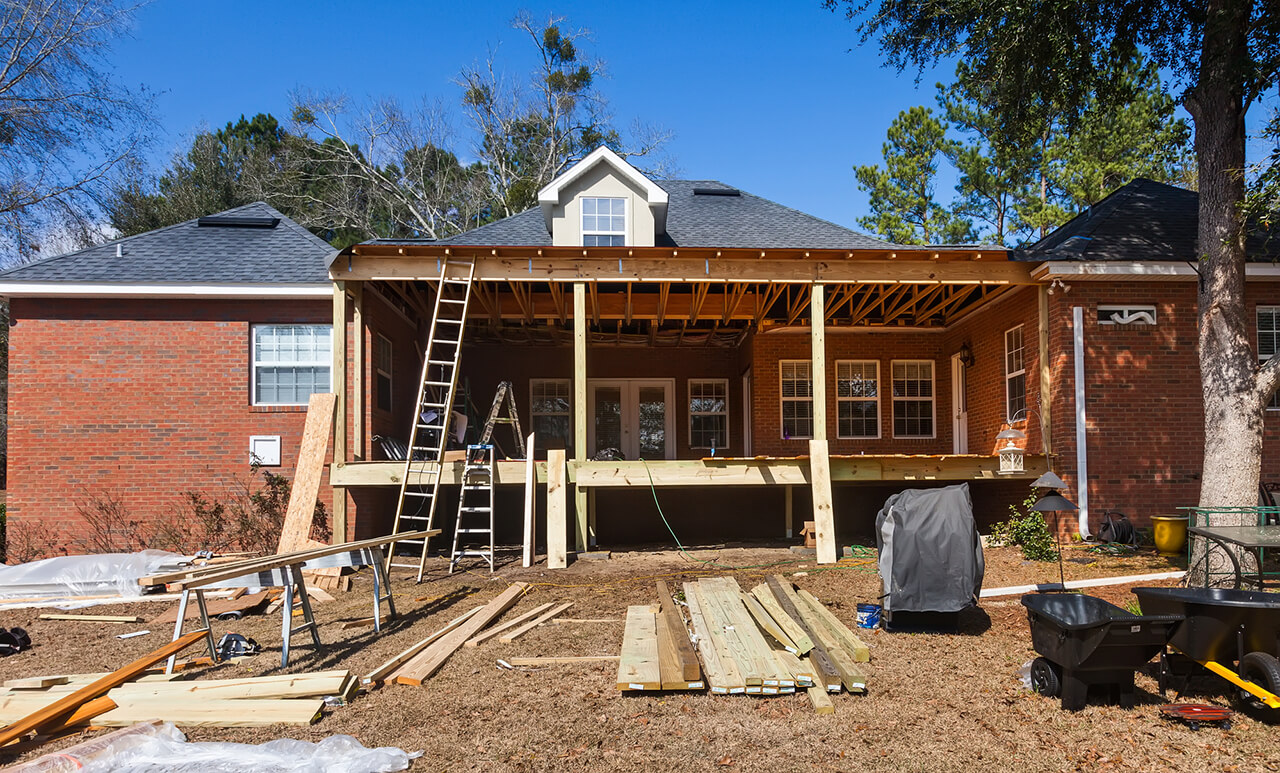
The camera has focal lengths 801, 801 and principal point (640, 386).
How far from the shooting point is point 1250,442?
867cm

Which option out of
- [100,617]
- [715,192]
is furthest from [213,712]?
[715,192]

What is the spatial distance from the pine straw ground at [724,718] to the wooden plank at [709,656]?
0.07 metres

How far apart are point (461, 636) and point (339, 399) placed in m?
5.69

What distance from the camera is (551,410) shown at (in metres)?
18.6

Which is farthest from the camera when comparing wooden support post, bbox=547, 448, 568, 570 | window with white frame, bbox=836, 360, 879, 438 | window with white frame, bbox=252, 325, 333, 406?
window with white frame, bbox=836, 360, 879, 438

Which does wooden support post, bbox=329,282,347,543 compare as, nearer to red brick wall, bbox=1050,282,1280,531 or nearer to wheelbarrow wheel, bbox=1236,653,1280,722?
wheelbarrow wheel, bbox=1236,653,1280,722

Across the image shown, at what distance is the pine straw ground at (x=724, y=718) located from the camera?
443cm

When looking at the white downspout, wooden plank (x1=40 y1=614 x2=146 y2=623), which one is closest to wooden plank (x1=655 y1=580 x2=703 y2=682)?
wooden plank (x1=40 y1=614 x2=146 y2=623)

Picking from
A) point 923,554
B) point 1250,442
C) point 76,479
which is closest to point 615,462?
point 923,554

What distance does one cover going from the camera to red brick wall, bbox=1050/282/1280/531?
38.7ft

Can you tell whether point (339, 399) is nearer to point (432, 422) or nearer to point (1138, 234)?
point (432, 422)

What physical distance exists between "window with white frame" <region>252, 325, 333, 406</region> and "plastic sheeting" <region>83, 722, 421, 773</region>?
900cm

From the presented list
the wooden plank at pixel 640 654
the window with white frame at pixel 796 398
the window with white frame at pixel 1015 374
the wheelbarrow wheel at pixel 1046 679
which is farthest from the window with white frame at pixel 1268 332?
the wooden plank at pixel 640 654

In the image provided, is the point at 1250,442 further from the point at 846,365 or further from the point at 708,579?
the point at 846,365
